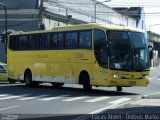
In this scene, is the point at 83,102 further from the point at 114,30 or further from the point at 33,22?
the point at 33,22

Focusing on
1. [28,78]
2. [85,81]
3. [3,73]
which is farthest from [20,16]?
[85,81]

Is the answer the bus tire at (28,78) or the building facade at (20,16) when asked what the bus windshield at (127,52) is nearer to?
the bus tire at (28,78)

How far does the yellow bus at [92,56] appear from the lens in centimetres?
2662

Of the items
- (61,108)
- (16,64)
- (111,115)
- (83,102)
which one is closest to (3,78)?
(16,64)

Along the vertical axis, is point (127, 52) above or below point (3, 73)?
above

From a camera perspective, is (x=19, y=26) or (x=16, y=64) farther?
(x=19, y=26)

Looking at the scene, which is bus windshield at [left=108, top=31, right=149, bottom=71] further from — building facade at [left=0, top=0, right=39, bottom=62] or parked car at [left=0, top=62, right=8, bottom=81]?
building facade at [left=0, top=0, right=39, bottom=62]

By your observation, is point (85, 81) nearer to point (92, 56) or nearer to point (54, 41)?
point (92, 56)

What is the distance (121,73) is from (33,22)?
27.6m

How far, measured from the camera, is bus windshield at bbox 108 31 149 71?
26594mm

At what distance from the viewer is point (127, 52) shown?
88.1ft

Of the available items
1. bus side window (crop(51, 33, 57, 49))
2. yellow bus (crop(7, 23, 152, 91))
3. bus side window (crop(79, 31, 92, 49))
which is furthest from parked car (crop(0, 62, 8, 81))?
bus side window (crop(79, 31, 92, 49))

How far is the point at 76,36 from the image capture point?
2870 centimetres

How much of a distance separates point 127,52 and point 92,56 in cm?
185
